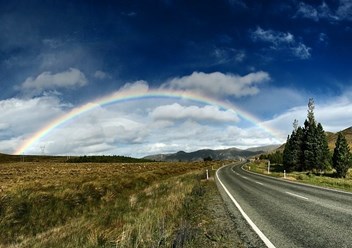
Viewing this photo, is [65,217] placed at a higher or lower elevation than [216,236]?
lower

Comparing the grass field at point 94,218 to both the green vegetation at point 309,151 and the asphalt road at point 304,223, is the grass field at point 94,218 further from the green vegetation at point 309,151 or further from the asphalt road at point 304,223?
the green vegetation at point 309,151

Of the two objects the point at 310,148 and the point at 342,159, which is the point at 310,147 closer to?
the point at 310,148

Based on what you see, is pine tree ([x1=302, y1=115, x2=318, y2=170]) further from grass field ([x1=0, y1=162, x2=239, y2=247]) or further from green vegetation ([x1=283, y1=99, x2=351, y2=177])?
grass field ([x1=0, y1=162, x2=239, y2=247])

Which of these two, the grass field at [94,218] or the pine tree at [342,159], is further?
the pine tree at [342,159]

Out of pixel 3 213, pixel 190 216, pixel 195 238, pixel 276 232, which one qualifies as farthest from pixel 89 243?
pixel 3 213

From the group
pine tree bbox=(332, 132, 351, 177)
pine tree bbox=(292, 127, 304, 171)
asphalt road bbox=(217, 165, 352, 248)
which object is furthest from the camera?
pine tree bbox=(292, 127, 304, 171)

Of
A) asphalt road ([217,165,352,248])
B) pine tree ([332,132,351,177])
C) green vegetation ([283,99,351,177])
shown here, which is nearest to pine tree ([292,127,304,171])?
green vegetation ([283,99,351,177])

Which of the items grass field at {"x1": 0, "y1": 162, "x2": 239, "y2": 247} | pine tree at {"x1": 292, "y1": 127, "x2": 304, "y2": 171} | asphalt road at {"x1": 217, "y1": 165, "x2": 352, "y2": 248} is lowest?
grass field at {"x1": 0, "y1": 162, "x2": 239, "y2": 247}

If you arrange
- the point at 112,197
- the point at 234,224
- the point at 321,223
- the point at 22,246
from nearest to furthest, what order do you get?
the point at 321,223 → the point at 234,224 → the point at 22,246 → the point at 112,197

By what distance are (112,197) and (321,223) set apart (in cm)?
1659

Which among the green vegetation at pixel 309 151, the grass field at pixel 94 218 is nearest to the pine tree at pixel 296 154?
the green vegetation at pixel 309 151

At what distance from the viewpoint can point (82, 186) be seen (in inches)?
910

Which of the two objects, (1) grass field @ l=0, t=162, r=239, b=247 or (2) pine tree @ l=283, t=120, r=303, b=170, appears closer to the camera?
(1) grass field @ l=0, t=162, r=239, b=247

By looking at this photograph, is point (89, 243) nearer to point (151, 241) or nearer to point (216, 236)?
point (151, 241)
